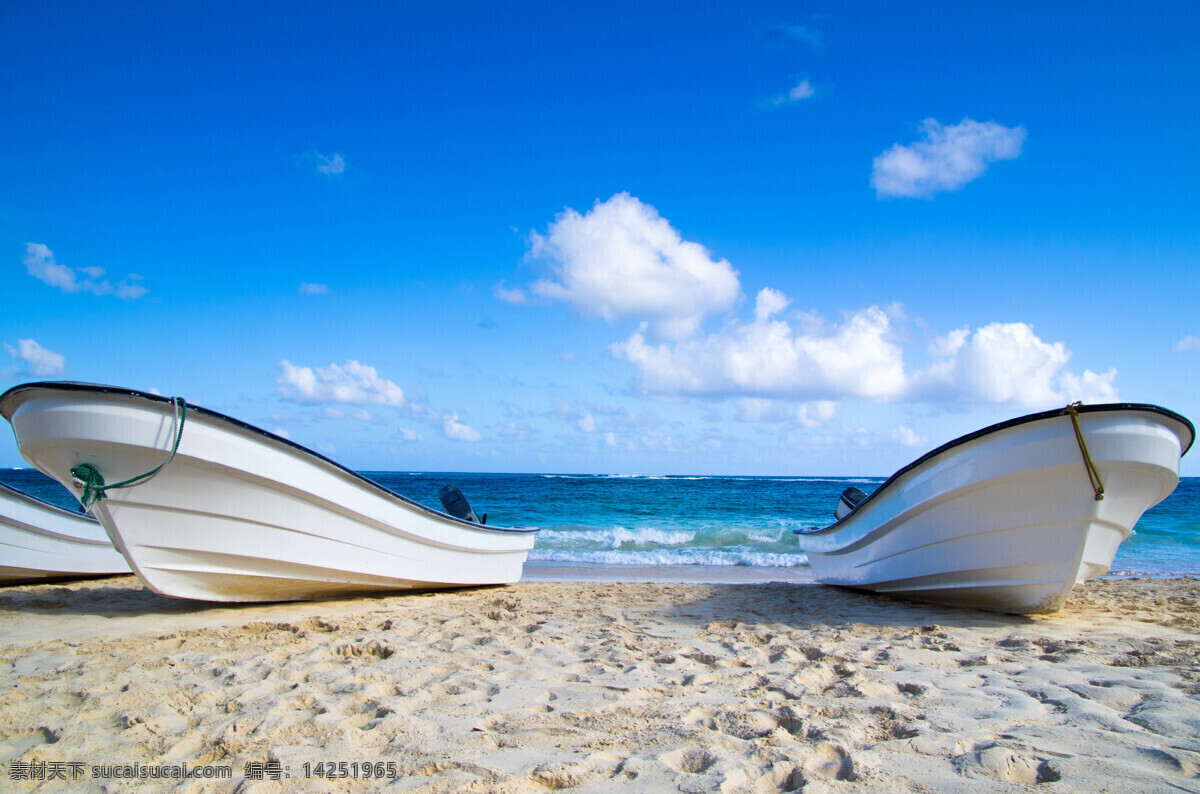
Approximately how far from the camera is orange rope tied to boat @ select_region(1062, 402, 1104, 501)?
4578 millimetres

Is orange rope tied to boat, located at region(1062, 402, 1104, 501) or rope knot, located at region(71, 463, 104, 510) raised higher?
orange rope tied to boat, located at region(1062, 402, 1104, 501)

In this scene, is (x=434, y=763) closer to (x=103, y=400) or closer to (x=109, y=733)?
(x=109, y=733)

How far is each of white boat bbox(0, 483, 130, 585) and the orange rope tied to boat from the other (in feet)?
30.4

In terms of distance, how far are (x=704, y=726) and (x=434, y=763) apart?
3.77 ft

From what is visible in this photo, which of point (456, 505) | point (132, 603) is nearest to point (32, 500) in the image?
point (132, 603)

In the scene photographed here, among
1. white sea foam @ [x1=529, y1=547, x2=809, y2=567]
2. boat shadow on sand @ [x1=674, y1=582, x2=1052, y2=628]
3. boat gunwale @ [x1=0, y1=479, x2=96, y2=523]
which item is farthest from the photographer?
white sea foam @ [x1=529, y1=547, x2=809, y2=567]

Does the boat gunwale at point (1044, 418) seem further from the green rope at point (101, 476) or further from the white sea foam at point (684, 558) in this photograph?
the white sea foam at point (684, 558)

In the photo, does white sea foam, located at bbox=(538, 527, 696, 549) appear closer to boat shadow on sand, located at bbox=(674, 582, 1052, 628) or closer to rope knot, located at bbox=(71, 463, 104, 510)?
boat shadow on sand, located at bbox=(674, 582, 1052, 628)

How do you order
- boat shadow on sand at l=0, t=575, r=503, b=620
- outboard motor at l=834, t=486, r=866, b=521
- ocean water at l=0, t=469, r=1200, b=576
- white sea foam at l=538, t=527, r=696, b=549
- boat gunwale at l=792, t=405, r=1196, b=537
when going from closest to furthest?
boat gunwale at l=792, t=405, r=1196, b=537, boat shadow on sand at l=0, t=575, r=503, b=620, outboard motor at l=834, t=486, r=866, b=521, ocean water at l=0, t=469, r=1200, b=576, white sea foam at l=538, t=527, r=696, b=549

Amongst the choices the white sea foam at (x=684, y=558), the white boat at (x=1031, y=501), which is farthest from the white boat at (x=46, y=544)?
the white boat at (x=1031, y=501)

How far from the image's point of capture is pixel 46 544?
722 centimetres

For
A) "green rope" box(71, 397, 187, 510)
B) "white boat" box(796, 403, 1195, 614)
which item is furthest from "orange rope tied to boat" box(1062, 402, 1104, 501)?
"green rope" box(71, 397, 187, 510)

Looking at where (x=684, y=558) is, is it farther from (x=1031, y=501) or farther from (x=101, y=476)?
(x=101, y=476)

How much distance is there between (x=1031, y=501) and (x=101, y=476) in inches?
281
